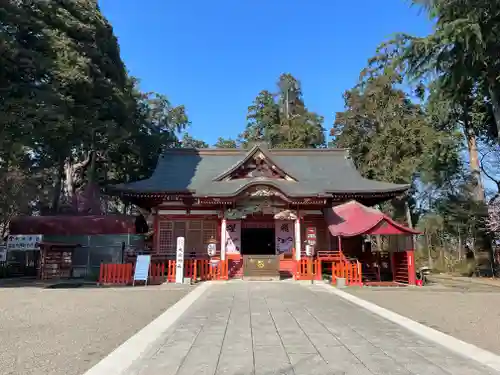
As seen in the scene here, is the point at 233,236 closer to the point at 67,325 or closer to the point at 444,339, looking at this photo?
the point at 67,325

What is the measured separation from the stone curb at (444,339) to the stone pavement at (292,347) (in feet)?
0.54

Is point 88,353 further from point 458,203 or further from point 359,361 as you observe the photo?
point 458,203

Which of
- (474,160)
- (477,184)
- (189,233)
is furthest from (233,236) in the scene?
(474,160)

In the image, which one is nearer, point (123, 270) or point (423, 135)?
point (123, 270)

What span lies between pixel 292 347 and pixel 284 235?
12.8 meters

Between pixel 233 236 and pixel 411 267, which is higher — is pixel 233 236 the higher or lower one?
the higher one

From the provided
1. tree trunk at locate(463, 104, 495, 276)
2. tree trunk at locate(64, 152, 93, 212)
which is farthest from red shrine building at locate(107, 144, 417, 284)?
tree trunk at locate(64, 152, 93, 212)

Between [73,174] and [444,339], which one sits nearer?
[444,339]

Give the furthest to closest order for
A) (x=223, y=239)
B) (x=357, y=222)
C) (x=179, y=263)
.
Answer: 1. (x=223, y=239)
2. (x=357, y=222)
3. (x=179, y=263)

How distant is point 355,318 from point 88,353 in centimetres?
465

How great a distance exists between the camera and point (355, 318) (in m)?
6.92

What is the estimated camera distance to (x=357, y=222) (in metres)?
15.1

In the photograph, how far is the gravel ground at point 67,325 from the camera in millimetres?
4332

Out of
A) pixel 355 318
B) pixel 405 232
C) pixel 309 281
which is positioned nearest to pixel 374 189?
pixel 405 232
